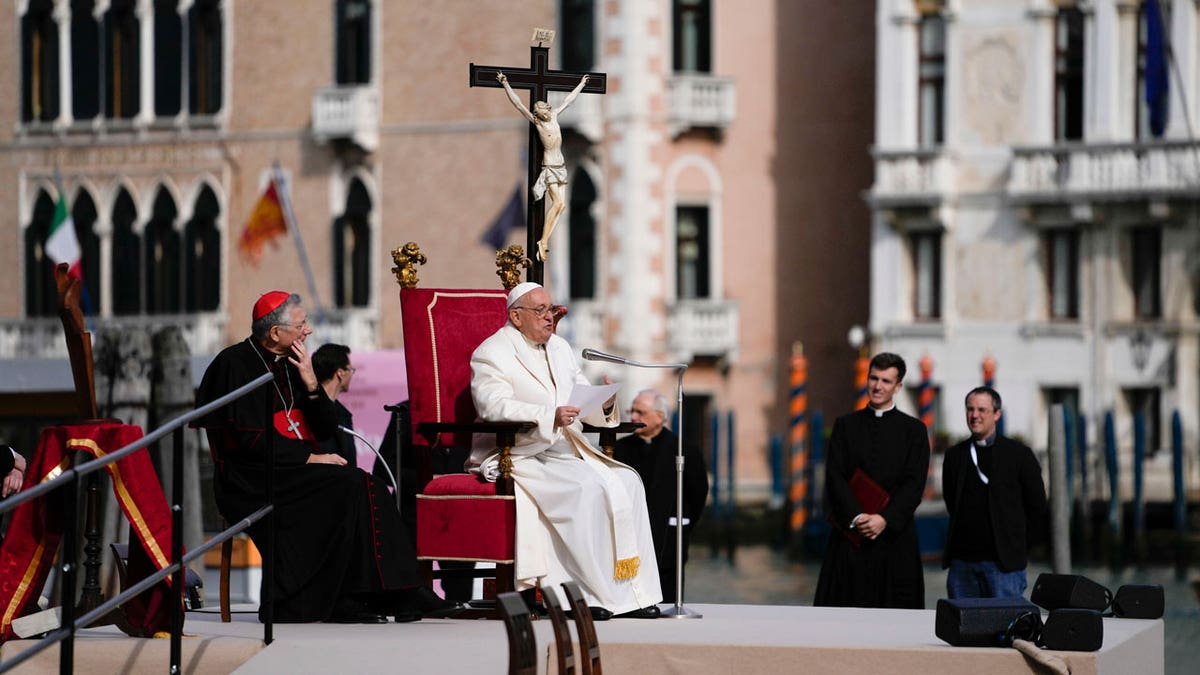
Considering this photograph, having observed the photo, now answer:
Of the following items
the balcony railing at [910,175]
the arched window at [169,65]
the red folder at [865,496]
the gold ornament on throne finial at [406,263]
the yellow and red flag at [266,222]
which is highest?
the arched window at [169,65]

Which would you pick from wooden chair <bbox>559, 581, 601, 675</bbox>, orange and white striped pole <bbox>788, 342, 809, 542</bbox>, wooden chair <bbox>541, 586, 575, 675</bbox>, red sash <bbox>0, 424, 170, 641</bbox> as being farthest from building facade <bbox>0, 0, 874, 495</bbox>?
wooden chair <bbox>541, 586, 575, 675</bbox>

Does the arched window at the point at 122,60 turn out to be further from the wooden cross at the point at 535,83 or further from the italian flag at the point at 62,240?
the wooden cross at the point at 535,83

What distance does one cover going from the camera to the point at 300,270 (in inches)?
1366

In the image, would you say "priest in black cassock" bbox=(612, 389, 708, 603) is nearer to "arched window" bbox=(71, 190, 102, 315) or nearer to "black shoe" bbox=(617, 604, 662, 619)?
"black shoe" bbox=(617, 604, 662, 619)

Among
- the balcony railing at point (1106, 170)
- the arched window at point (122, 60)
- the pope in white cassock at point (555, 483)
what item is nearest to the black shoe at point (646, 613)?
the pope in white cassock at point (555, 483)

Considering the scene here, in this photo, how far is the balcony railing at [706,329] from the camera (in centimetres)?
3216

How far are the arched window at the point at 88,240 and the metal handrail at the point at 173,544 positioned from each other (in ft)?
92.8

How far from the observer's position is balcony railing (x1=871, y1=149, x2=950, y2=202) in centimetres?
3066

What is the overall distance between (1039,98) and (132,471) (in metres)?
22.9

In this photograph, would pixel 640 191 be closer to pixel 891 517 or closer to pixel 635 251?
pixel 635 251

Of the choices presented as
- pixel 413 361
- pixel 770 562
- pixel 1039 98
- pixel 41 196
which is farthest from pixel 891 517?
pixel 41 196

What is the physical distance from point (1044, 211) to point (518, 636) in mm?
24193

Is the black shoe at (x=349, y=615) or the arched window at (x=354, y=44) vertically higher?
the arched window at (x=354, y=44)

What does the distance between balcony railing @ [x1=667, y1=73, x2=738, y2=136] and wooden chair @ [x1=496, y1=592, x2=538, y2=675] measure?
25614mm
